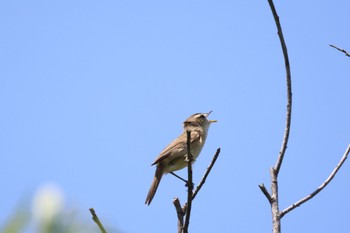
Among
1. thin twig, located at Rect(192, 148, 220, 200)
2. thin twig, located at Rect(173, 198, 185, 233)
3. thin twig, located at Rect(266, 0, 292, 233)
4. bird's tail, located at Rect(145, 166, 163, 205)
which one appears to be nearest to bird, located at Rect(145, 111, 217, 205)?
bird's tail, located at Rect(145, 166, 163, 205)

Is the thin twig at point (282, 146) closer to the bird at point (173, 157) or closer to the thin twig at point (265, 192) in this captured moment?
→ the thin twig at point (265, 192)

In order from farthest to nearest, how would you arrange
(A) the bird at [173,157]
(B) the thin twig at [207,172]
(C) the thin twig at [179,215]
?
(A) the bird at [173,157] < (C) the thin twig at [179,215] < (B) the thin twig at [207,172]

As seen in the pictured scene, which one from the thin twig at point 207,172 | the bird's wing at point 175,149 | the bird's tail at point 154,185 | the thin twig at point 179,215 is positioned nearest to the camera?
the thin twig at point 207,172

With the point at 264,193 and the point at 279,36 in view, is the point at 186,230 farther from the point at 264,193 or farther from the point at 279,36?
the point at 279,36

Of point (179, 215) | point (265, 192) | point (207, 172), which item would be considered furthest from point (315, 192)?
point (179, 215)

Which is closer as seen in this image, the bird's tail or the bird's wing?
the bird's tail

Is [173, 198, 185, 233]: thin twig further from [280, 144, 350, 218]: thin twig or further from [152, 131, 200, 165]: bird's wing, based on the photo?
[152, 131, 200, 165]: bird's wing

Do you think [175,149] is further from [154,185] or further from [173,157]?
[154,185]

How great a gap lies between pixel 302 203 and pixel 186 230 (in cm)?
84

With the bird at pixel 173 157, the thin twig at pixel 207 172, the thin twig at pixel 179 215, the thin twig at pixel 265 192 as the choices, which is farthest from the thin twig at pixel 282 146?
the bird at pixel 173 157

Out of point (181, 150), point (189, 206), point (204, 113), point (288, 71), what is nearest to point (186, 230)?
point (189, 206)

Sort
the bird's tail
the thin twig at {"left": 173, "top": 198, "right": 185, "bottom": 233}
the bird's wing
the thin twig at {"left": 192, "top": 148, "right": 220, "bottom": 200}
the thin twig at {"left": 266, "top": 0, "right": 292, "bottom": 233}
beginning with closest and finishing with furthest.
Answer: the thin twig at {"left": 266, "top": 0, "right": 292, "bottom": 233} → the thin twig at {"left": 192, "top": 148, "right": 220, "bottom": 200} → the thin twig at {"left": 173, "top": 198, "right": 185, "bottom": 233} → the bird's tail → the bird's wing

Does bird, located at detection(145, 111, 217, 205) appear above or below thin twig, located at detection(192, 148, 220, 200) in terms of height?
above

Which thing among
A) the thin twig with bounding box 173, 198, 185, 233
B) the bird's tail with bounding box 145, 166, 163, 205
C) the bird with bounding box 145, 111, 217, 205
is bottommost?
the thin twig with bounding box 173, 198, 185, 233
